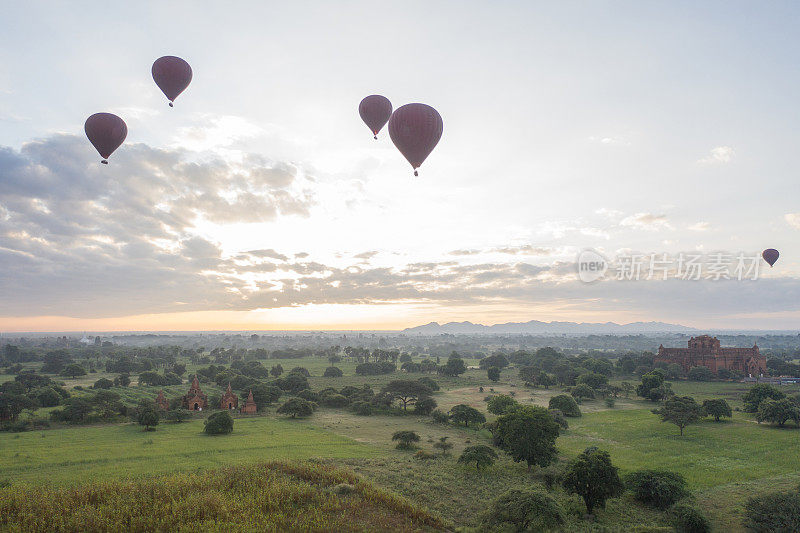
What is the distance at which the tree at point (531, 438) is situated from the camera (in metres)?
35.5

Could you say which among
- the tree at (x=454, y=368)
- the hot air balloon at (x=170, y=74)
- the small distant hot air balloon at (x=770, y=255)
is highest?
the hot air balloon at (x=170, y=74)

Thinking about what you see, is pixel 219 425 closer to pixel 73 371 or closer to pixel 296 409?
pixel 296 409

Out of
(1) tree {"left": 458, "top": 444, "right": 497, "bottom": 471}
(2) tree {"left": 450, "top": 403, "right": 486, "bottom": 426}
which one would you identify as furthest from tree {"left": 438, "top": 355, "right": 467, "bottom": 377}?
(1) tree {"left": 458, "top": 444, "right": 497, "bottom": 471}

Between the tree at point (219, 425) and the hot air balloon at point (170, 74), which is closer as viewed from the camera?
the hot air balloon at point (170, 74)

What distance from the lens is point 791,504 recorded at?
75.0 feet

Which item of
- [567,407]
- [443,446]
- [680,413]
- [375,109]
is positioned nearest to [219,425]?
[443,446]

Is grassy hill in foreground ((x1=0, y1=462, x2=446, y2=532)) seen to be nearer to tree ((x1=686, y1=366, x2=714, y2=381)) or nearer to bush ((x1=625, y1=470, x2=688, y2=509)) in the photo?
bush ((x1=625, y1=470, x2=688, y2=509))

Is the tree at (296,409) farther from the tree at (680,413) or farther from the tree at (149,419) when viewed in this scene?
the tree at (680,413)

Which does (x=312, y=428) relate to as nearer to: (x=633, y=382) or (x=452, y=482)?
(x=452, y=482)

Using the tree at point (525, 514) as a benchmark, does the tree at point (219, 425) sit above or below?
below

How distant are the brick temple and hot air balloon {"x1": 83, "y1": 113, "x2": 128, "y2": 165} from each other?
121273 millimetres

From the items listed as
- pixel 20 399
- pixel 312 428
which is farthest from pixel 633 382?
pixel 20 399

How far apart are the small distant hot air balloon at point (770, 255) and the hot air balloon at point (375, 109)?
6277 cm

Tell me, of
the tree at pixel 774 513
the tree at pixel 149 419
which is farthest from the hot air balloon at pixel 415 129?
the tree at pixel 149 419
